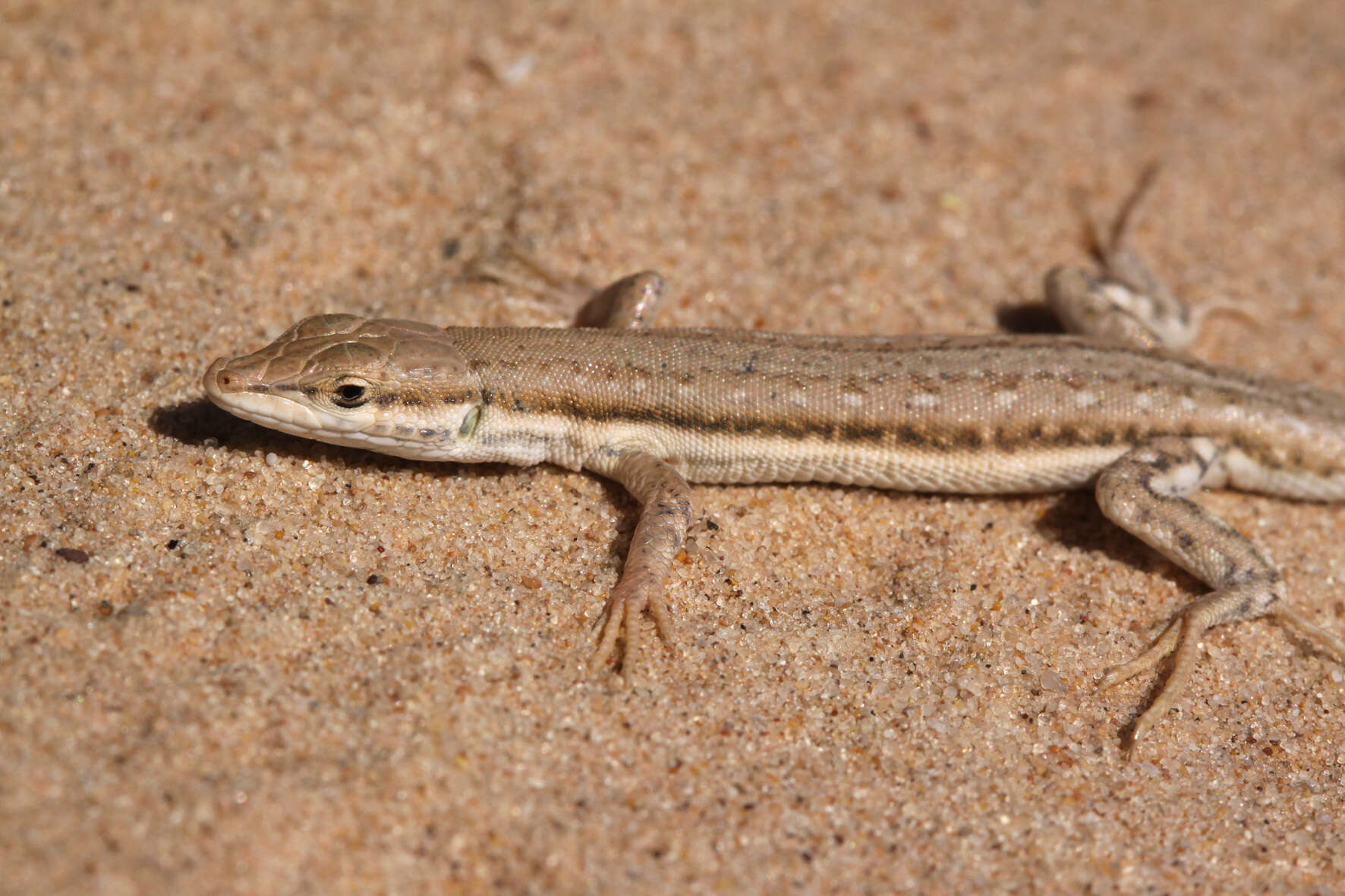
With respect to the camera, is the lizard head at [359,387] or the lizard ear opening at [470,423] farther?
the lizard ear opening at [470,423]

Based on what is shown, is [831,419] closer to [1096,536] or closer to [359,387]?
[1096,536]

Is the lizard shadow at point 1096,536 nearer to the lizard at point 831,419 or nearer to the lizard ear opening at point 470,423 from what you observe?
the lizard at point 831,419


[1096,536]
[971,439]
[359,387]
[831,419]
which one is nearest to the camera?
[359,387]

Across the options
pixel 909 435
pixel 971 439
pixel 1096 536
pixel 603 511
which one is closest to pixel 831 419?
pixel 909 435

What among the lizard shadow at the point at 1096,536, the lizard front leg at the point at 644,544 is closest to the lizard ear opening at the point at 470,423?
the lizard front leg at the point at 644,544

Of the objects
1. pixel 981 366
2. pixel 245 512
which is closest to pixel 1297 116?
pixel 981 366

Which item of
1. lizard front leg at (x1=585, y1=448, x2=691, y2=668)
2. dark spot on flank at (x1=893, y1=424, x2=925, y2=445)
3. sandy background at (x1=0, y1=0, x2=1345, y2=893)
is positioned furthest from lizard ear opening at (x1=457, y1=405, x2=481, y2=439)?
dark spot on flank at (x1=893, y1=424, x2=925, y2=445)

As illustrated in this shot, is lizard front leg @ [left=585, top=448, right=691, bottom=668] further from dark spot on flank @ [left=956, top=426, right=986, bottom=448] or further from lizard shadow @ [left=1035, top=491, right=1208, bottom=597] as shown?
lizard shadow @ [left=1035, top=491, right=1208, bottom=597]
